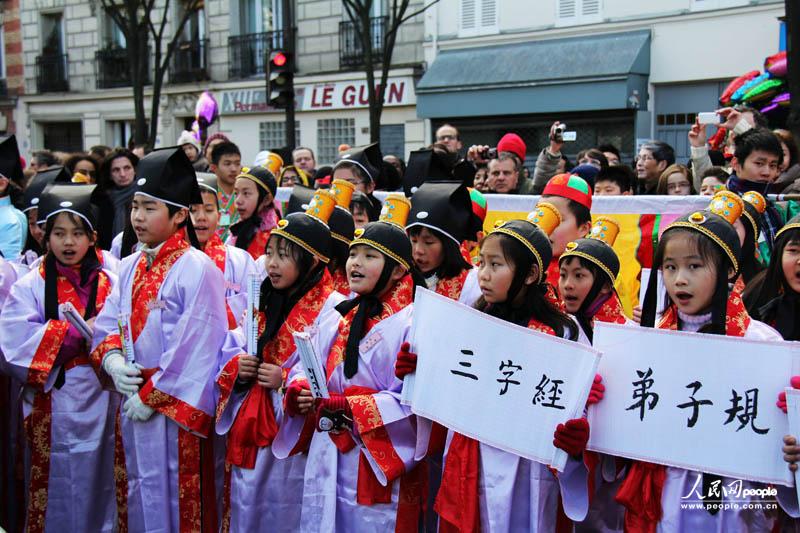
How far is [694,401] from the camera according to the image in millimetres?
3180

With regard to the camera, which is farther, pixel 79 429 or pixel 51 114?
pixel 51 114

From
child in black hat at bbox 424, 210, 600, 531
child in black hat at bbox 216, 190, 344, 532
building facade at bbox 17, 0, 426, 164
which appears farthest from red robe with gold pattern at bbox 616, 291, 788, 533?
building facade at bbox 17, 0, 426, 164

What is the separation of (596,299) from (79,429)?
306 centimetres

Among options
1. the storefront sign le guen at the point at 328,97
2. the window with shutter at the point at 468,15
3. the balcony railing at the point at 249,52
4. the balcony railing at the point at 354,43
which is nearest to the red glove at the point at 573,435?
the window with shutter at the point at 468,15

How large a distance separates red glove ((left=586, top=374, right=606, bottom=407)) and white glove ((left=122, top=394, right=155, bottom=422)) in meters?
2.34

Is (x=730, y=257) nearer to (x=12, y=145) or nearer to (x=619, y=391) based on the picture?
(x=619, y=391)

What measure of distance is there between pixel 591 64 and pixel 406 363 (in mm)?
13033

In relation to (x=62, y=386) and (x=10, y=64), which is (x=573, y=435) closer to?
(x=62, y=386)

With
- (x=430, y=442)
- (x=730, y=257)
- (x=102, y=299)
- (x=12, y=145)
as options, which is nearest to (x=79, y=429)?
(x=102, y=299)

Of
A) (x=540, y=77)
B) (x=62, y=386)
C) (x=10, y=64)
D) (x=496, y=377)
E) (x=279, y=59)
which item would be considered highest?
(x=10, y=64)

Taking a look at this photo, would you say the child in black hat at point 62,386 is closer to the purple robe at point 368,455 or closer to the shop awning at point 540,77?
the purple robe at point 368,455

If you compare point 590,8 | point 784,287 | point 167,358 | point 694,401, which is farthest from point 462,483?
point 590,8

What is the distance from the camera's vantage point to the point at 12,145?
6.77 m

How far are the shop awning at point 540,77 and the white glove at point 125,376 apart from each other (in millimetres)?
12310
